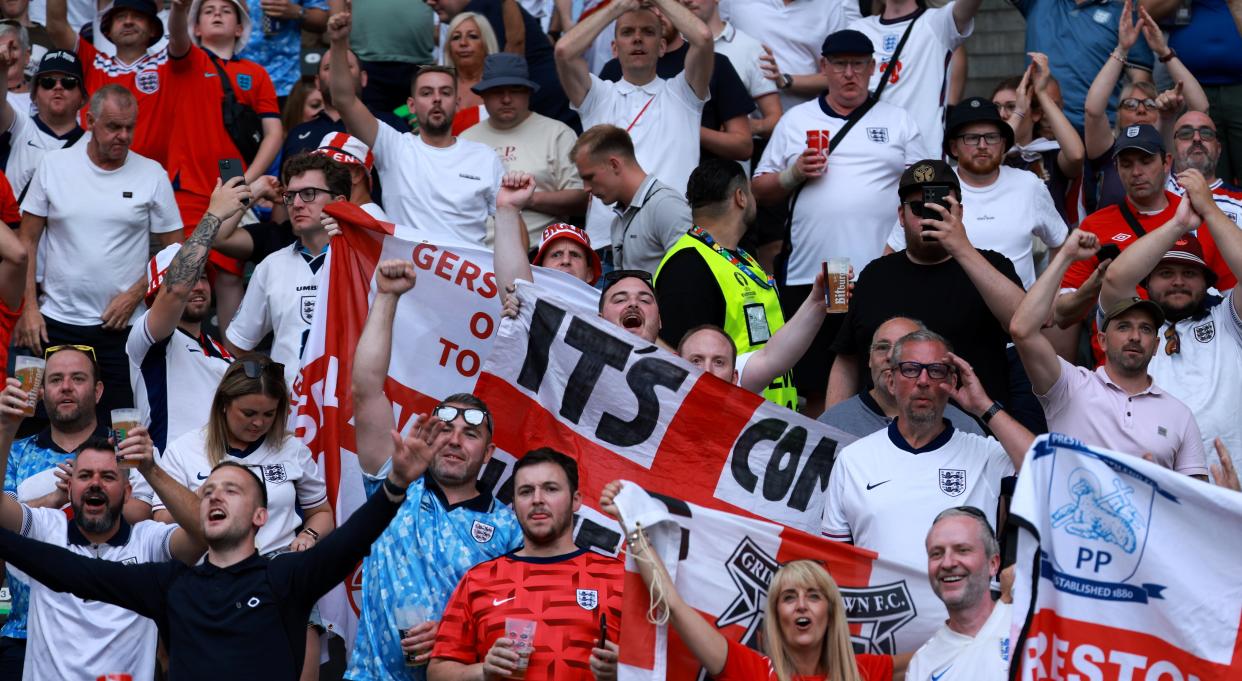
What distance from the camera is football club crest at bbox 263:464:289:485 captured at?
28.1 ft

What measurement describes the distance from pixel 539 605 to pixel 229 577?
125 centimetres

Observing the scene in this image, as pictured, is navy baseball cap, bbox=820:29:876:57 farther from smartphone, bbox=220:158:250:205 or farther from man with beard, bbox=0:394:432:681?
man with beard, bbox=0:394:432:681

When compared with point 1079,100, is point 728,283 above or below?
below

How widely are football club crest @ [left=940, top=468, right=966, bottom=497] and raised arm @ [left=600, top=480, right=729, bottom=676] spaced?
4.44 feet

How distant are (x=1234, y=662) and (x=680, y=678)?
207cm

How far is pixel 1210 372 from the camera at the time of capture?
950cm

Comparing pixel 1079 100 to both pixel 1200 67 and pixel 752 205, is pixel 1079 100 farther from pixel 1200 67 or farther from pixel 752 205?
pixel 752 205

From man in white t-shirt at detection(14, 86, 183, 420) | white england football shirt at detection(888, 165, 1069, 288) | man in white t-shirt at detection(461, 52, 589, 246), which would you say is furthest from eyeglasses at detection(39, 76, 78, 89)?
white england football shirt at detection(888, 165, 1069, 288)

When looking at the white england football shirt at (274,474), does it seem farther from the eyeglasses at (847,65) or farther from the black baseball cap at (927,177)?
the eyeglasses at (847,65)

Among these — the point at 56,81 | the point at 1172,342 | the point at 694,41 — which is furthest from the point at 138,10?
the point at 1172,342

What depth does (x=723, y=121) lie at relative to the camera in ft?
39.6

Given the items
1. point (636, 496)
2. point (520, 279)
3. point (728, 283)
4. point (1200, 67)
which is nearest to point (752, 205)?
point (728, 283)

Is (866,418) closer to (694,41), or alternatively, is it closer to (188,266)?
(694,41)

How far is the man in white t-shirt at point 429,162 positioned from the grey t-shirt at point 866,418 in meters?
3.27
